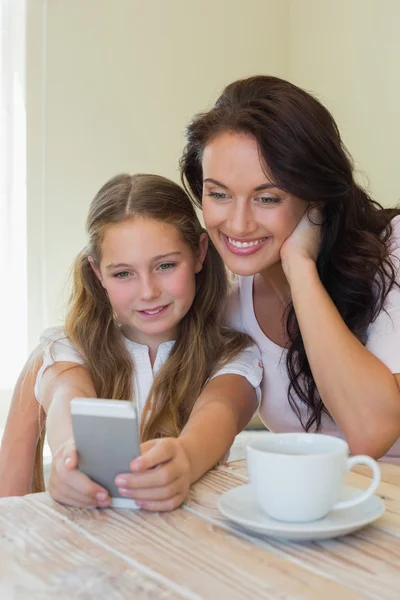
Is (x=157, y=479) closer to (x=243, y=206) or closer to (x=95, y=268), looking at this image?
(x=243, y=206)

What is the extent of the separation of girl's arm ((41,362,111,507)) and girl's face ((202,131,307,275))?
32 centimetres

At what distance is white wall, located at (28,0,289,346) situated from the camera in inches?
114

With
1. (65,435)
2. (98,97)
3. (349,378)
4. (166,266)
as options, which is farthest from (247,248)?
(98,97)

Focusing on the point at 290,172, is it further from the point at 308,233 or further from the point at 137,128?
the point at 137,128

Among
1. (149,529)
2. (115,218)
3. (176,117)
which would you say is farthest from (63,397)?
(176,117)

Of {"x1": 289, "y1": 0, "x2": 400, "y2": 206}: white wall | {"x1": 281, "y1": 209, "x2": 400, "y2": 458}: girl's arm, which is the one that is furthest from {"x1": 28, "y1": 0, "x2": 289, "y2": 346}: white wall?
{"x1": 281, "y1": 209, "x2": 400, "y2": 458}: girl's arm

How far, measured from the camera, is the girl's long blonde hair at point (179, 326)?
1366mm

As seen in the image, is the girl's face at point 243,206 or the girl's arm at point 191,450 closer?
the girl's arm at point 191,450

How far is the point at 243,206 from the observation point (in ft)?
4.19

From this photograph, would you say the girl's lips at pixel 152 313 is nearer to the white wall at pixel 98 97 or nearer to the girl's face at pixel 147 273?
the girl's face at pixel 147 273

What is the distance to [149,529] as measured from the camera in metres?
0.72

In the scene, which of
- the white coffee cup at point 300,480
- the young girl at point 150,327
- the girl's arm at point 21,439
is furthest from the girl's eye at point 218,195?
the white coffee cup at point 300,480

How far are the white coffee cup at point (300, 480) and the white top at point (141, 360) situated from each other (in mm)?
578

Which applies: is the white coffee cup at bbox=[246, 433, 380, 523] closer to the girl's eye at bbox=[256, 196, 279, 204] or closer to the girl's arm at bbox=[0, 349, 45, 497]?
the girl's eye at bbox=[256, 196, 279, 204]
